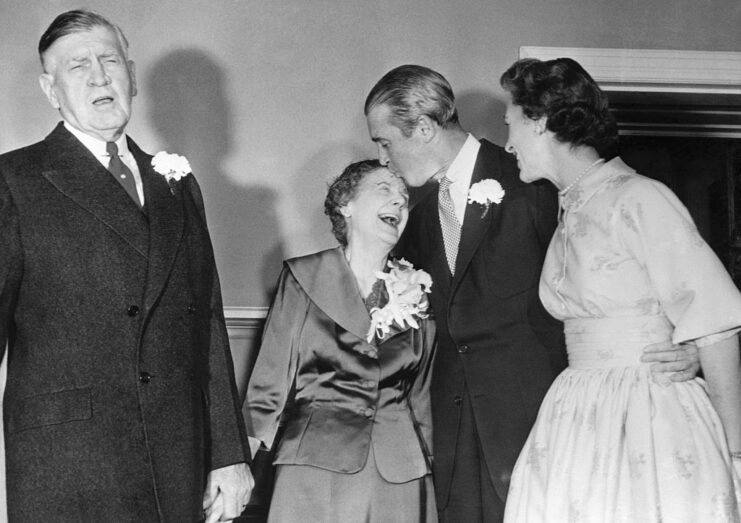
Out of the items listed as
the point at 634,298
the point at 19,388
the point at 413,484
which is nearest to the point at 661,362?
the point at 634,298

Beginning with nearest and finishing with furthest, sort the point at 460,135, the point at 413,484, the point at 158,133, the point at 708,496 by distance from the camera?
the point at 708,496 → the point at 413,484 → the point at 460,135 → the point at 158,133

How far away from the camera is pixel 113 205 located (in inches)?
100

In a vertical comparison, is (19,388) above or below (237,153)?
below

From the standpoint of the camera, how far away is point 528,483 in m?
2.74

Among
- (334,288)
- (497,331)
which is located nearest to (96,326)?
(334,288)

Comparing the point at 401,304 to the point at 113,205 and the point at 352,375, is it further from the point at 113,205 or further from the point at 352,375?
the point at 113,205

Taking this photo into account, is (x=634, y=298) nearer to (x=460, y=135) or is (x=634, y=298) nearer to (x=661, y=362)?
(x=661, y=362)

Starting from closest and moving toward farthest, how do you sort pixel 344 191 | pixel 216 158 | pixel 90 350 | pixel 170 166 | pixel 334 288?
pixel 90 350 → pixel 170 166 → pixel 334 288 → pixel 344 191 → pixel 216 158

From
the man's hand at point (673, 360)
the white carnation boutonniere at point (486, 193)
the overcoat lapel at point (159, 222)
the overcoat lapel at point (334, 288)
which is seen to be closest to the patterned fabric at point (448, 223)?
the white carnation boutonniere at point (486, 193)

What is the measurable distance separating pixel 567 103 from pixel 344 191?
0.81m

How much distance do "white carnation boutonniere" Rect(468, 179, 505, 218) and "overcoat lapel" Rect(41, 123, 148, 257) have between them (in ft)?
3.68

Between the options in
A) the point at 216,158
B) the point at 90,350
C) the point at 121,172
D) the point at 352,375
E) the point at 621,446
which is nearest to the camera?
the point at 90,350

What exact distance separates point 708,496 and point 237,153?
260 centimetres

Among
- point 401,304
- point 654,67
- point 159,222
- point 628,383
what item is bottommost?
point 628,383
